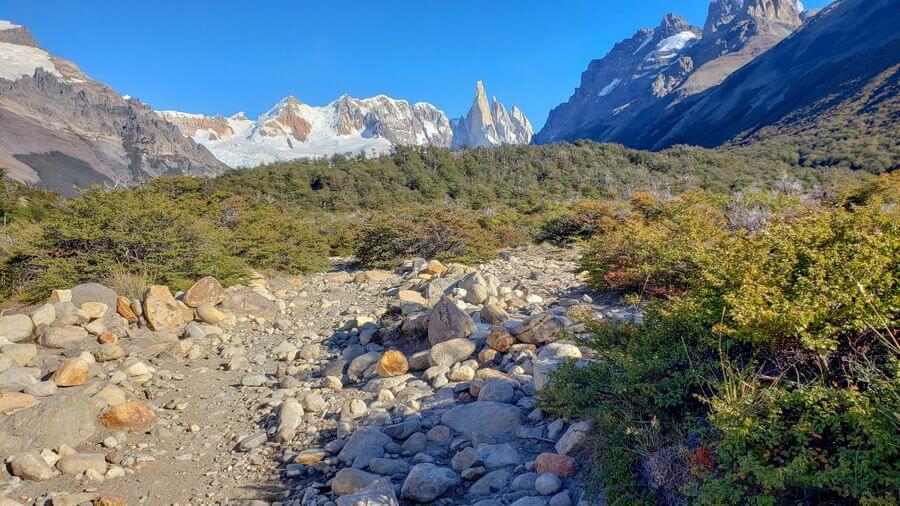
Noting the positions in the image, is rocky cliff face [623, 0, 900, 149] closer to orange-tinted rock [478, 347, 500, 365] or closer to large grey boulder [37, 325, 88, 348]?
orange-tinted rock [478, 347, 500, 365]

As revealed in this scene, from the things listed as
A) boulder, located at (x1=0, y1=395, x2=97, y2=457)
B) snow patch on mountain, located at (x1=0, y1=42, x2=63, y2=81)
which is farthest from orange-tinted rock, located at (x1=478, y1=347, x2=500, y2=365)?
snow patch on mountain, located at (x1=0, y1=42, x2=63, y2=81)

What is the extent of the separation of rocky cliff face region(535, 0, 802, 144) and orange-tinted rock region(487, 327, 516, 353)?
12074 cm

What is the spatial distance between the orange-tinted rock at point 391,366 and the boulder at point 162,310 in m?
4.05

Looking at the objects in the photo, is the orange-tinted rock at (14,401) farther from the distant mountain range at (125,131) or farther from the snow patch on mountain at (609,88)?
the snow patch on mountain at (609,88)

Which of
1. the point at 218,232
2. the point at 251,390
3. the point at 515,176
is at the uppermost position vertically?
the point at 515,176

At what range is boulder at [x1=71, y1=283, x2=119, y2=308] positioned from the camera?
6.95 meters

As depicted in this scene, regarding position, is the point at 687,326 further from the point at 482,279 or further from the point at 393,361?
the point at 482,279

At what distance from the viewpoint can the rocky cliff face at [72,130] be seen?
2800 inches

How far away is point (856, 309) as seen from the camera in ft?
7.22

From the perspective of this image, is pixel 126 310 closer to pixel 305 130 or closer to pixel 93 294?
pixel 93 294

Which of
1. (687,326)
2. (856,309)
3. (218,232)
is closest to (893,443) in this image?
(856,309)

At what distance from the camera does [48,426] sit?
12.8 feet

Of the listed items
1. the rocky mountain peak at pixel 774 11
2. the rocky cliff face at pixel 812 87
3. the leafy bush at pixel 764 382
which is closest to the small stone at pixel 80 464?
the leafy bush at pixel 764 382

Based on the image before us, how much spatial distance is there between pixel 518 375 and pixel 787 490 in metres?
2.83
